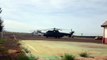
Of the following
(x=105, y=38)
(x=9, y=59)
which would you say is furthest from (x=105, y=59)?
(x=105, y=38)

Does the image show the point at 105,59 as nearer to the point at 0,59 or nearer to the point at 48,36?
the point at 0,59

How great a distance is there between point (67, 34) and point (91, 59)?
7980 cm

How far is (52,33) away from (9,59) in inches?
2726

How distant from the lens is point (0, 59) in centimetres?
2030

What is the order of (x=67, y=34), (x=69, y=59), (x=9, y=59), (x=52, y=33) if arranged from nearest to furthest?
1. (x=69, y=59)
2. (x=9, y=59)
3. (x=52, y=33)
4. (x=67, y=34)

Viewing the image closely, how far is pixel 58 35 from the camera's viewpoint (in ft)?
294

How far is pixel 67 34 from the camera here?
100500mm

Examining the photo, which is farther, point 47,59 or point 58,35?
point 58,35

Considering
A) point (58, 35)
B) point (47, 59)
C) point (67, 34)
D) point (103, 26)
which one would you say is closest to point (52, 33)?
point (58, 35)

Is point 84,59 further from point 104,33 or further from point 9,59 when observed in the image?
point 104,33

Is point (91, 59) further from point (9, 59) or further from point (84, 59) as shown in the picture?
point (9, 59)

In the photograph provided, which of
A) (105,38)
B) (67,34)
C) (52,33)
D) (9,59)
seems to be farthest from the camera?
(67,34)

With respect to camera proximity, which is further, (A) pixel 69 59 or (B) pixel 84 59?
(B) pixel 84 59

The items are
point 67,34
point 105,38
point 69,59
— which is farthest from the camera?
point 67,34
